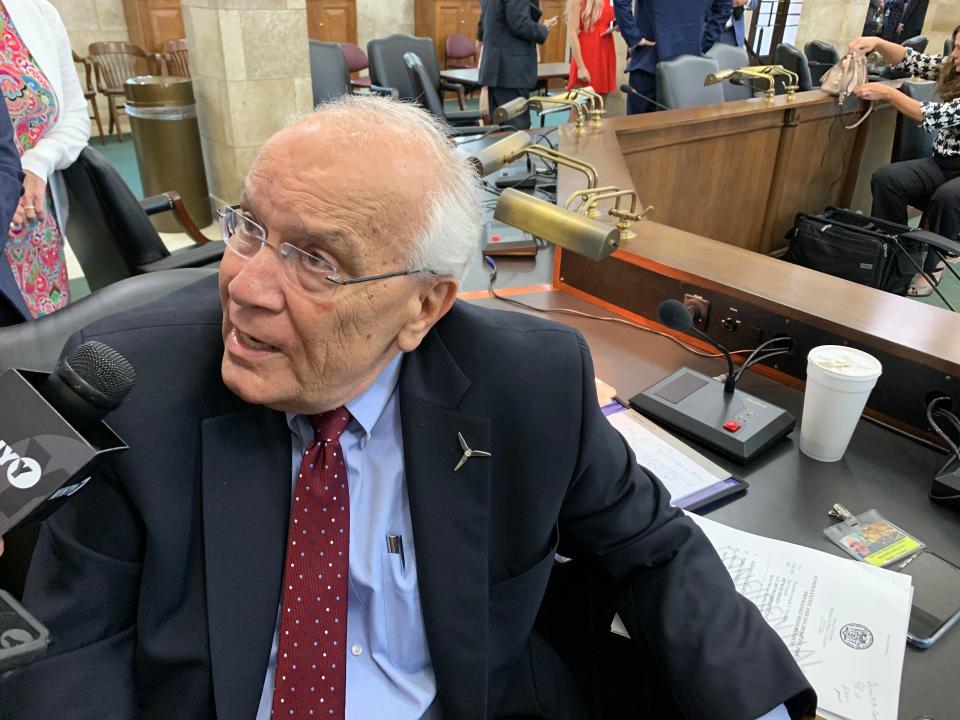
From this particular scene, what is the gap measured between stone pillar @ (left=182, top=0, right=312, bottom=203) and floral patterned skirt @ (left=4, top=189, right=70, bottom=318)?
2.14 metres

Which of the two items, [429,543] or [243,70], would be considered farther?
[243,70]

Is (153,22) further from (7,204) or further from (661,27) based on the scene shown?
Result: (7,204)

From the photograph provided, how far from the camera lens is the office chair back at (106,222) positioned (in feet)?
6.66

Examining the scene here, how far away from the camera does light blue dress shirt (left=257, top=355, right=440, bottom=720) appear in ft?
3.02

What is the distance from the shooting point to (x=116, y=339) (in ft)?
2.72

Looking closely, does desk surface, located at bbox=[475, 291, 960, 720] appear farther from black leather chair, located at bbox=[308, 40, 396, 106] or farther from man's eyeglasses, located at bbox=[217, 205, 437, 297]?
black leather chair, located at bbox=[308, 40, 396, 106]

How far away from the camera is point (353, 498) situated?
936 mm

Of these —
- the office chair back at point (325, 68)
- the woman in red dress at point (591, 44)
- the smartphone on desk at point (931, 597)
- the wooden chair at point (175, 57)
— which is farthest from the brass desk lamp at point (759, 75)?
the wooden chair at point (175, 57)

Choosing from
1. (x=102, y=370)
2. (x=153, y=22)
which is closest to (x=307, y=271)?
(x=102, y=370)

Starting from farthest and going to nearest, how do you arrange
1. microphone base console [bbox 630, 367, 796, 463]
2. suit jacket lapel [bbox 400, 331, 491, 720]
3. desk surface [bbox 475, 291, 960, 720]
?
1. microphone base console [bbox 630, 367, 796, 463]
2. desk surface [bbox 475, 291, 960, 720]
3. suit jacket lapel [bbox 400, 331, 491, 720]

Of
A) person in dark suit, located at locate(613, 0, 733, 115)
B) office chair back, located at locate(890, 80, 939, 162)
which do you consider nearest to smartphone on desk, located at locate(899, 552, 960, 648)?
person in dark suit, located at locate(613, 0, 733, 115)

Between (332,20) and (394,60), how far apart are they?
13.1ft

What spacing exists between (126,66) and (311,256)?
747 cm

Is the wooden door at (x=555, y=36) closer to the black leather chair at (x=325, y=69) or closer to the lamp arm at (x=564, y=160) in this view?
the black leather chair at (x=325, y=69)
